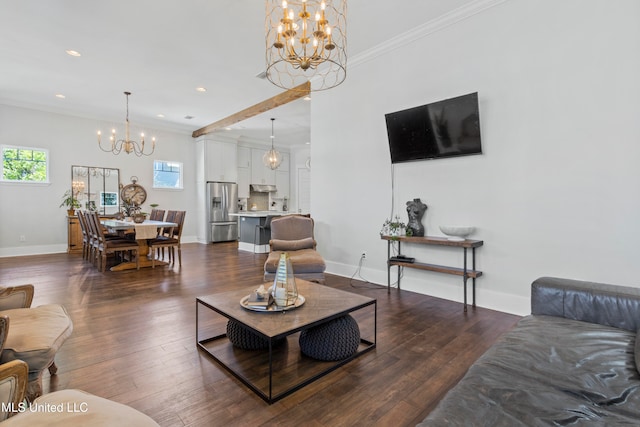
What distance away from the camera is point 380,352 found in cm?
233

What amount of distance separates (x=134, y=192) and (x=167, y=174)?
1005 mm

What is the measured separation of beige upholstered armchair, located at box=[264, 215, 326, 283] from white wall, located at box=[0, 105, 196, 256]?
18.4 feet

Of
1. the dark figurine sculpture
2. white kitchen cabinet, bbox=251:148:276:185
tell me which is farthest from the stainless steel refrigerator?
the dark figurine sculpture

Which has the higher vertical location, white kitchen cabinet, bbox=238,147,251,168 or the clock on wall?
white kitchen cabinet, bbox=238,147,251,168

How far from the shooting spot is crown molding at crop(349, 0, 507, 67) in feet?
10.8

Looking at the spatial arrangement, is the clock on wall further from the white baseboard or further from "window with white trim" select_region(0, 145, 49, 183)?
the white baseboard

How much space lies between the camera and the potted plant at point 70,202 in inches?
275

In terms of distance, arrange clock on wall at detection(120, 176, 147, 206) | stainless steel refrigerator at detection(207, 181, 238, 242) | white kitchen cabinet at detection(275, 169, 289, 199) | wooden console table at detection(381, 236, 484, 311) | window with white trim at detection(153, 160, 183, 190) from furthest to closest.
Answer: white kitchen cabinet at detection(275, 169, 289, 199)
stainless steel refrigerator at detection(207, 181, 238, 242)
window with white trim at detection(153, 160, 183, 190)
clock on wall at detection(120, 176, 147, 206)
wooden console table at detection(381, 236, 484, 311)

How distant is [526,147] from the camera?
306cm

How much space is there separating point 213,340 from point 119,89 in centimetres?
553

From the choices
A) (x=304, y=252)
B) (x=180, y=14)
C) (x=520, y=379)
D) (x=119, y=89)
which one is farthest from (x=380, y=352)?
(x=119, y=89)

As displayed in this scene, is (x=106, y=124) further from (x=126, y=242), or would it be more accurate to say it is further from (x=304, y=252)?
(x=304, y=252)

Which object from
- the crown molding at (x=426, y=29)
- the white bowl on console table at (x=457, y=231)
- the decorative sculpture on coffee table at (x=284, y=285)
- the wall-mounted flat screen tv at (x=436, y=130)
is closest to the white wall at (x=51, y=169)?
the crown molding at (x=426, y=29)

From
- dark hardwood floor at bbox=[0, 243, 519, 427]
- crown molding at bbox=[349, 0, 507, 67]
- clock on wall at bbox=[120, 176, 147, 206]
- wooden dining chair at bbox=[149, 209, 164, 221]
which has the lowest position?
dark hardwood floor at bbox=[0, 243, 519, 427]
